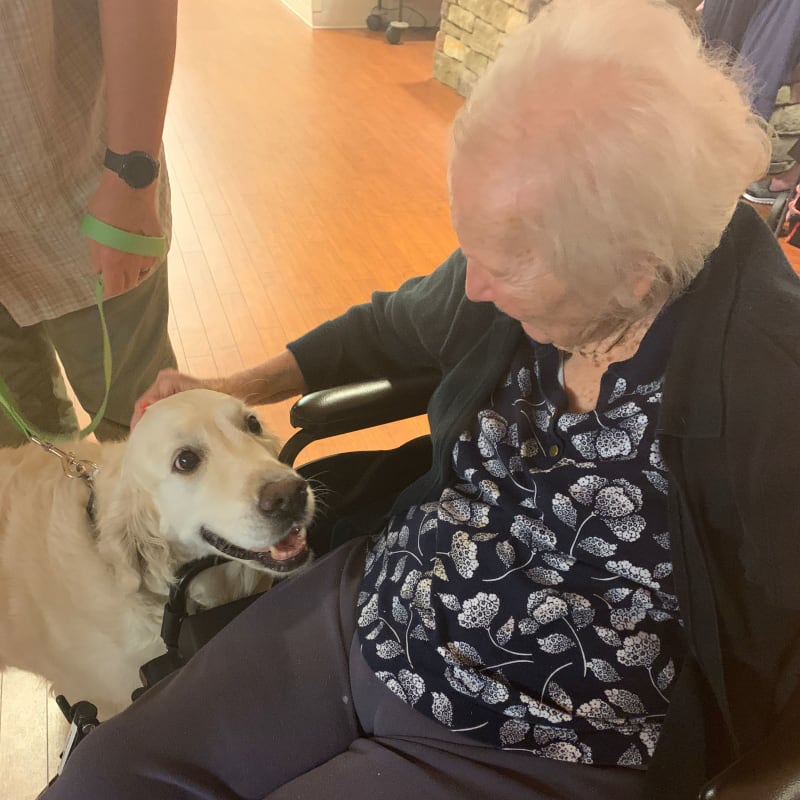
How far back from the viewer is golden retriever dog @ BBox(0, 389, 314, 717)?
1.11 metres

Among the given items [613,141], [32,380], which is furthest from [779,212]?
[32,380]

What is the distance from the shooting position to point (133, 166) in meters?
1.10

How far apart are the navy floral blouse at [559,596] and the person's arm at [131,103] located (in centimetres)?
66

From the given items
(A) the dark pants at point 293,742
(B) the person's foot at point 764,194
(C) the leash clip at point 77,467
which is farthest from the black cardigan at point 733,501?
(B) the person's foot at point 764,194

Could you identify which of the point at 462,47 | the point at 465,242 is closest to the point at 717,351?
the point at 465,242

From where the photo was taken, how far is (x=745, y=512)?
0.78 metres

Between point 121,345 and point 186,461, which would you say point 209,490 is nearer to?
point 186,461

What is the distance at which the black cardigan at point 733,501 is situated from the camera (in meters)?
0.75

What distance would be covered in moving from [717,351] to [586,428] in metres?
0.18

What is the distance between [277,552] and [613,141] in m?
0.76

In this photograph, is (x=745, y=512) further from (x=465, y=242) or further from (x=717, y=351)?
(x=465, y=242)

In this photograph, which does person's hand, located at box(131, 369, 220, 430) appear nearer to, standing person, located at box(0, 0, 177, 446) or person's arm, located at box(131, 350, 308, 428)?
person's arm, located at box(131, 350, 308, 428)

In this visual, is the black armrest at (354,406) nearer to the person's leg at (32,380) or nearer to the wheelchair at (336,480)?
the wheelchair at (336,480)

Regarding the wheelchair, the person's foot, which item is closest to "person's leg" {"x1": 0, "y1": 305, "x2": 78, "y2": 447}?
the wheelchair
